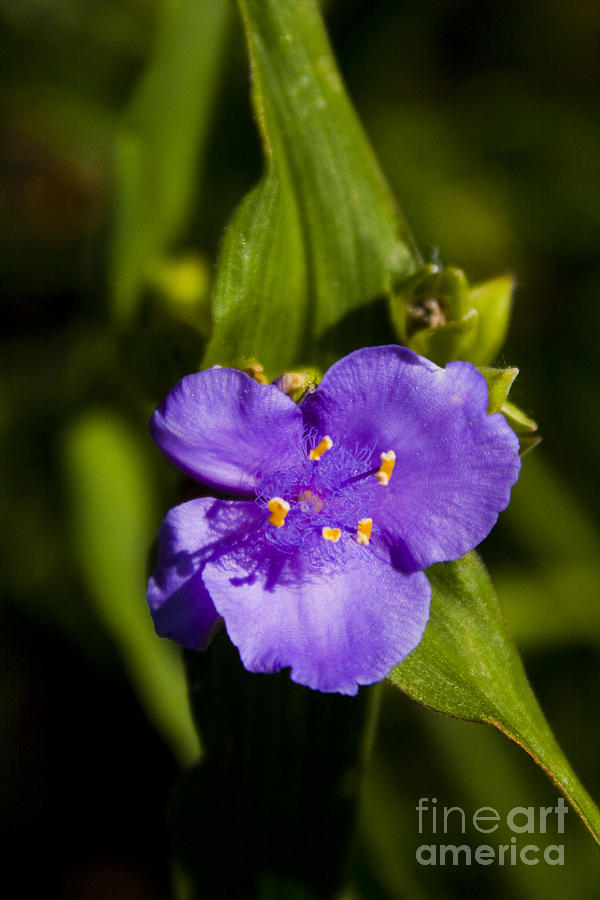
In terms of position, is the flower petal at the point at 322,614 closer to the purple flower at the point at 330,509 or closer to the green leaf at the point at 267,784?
the purple flower at the point at 330,509

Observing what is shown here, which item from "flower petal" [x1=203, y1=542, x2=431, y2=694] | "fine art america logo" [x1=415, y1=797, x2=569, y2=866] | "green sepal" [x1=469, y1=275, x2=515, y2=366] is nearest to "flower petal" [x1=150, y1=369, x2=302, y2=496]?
"flower petal" [x1=203, y1=542, x2=431, y2=694]

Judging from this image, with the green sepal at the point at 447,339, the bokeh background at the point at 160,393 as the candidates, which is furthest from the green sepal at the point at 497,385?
the bokeh background at the point at 160,393

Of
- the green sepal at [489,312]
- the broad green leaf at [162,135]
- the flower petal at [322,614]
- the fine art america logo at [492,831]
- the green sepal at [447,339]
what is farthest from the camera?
the fine art america logo at [492,831]

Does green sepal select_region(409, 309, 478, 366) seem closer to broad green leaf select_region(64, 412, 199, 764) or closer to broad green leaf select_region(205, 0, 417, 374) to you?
broad green leaf select_region(205, 0, 417, 374)

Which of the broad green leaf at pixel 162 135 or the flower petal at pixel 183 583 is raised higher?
the broad green leaf at pixel 162 135

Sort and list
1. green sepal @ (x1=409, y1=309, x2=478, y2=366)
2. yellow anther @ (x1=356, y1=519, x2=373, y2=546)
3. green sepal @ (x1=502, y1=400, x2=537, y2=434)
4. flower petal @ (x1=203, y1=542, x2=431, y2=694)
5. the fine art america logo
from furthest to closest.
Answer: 1. the fine art america logo
2. green sepal @ (x1=409, y1=309, x2=478, y2=366)
3. green sepal @ (x1=502, y1=400, x2=537, y2=434)
4. yellow anther @ (x1=356, y1=519, x2=373, y2=546)
5. flower petal @ (x1=203, y1=542, x2=431, y2=694)

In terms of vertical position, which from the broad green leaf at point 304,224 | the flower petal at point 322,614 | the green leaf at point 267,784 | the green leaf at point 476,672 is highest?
the broad green leaf at point 304,224
